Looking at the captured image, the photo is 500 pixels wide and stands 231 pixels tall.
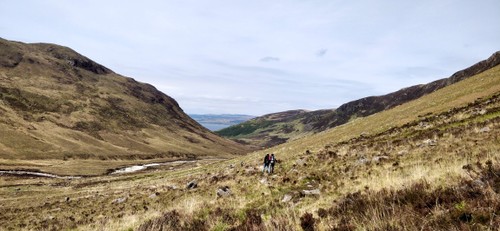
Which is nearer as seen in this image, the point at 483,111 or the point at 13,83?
the point at 483,111

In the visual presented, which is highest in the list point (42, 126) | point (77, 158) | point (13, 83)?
point (13, 83)

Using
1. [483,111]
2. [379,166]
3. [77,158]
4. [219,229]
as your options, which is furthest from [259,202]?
[77,158]

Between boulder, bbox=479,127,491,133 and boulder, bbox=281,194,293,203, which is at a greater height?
boulder, bbox=479,127,491,133

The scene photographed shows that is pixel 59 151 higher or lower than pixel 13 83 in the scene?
lower

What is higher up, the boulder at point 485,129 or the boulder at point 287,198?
the boulder at point 485,129

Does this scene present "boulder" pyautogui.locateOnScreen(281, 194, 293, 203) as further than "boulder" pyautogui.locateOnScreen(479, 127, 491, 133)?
No

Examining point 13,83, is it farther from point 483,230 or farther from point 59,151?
point 483,230

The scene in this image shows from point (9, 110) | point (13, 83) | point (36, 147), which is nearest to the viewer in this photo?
point (36, 147)

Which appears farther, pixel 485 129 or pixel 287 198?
pixel 485 129

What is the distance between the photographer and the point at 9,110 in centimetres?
16062

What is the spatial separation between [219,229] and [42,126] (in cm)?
17929

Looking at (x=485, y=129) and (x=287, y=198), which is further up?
(x=485, y=129)

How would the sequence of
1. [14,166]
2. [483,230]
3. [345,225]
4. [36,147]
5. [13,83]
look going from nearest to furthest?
[483,230] → [345,225] → [14,166] → [36,147] → [13,83]

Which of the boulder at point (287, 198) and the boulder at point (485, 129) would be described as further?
the boulder at point (485, 129)
